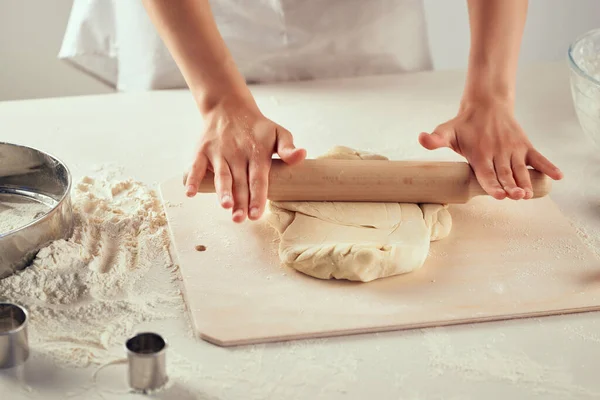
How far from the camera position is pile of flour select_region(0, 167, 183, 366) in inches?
51.6

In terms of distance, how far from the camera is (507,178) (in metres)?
1.65

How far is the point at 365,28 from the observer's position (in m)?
2.25

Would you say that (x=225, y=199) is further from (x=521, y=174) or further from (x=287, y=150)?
(x=521, y=174)

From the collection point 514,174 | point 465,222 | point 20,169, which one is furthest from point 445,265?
point 20,169

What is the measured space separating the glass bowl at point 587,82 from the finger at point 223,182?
0.89 metres

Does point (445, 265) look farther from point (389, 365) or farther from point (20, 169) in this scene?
point (20, 169)

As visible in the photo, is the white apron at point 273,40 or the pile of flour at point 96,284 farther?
the white apron at point 273,40

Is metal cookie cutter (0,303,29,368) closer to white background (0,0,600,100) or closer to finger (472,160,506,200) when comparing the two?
finger (472,160,506,200)

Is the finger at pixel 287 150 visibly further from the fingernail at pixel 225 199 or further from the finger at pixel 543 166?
the finger at pixel 543 166

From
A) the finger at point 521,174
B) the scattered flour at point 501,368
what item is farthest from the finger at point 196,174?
the finger at point 521,174

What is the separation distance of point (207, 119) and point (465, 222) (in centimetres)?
61

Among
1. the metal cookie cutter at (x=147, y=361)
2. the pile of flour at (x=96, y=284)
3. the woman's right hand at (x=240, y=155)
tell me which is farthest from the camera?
the woman's right hand at (x=240, y=155)

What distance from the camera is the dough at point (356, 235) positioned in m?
1.45

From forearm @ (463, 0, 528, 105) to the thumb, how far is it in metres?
0.15
